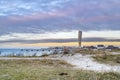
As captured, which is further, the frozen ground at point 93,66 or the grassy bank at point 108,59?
the grassy bank at point 108,59

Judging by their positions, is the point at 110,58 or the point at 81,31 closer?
the point at 110,58

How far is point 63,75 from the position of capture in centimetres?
1342

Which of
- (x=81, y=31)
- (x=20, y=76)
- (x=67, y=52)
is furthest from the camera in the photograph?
(x=81, y=31)

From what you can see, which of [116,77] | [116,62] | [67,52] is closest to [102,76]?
[116,77]

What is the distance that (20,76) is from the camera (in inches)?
515

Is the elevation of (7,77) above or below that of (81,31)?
below

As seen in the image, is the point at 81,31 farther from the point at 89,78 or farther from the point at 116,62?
the point at 89,78

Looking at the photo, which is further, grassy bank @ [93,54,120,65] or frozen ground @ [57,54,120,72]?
grassy bank @ [93,54,120,65]

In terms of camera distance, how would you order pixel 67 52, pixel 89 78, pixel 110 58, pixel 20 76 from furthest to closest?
pixel 67 52 < pixel 110 58 < pixel 20 76 < pixel 89 78

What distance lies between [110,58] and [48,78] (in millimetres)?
14934

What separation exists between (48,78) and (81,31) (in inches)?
969

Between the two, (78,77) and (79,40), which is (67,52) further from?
(78,77)

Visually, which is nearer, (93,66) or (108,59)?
(93,66)

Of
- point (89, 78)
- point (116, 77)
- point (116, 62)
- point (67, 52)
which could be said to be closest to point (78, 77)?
point (89, 78)
